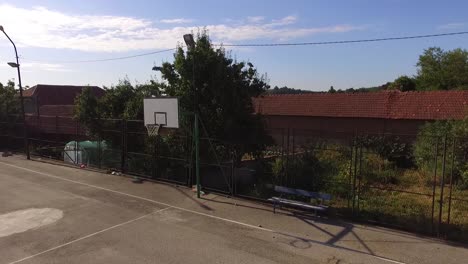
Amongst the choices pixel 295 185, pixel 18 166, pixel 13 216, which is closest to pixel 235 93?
pixel 295 185

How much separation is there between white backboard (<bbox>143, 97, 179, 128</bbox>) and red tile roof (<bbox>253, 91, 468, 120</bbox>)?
36.3 ft

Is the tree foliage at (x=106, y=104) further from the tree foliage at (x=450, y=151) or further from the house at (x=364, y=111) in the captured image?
the tree foliage at (x=450, y=151)

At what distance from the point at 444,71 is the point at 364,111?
29.1 m

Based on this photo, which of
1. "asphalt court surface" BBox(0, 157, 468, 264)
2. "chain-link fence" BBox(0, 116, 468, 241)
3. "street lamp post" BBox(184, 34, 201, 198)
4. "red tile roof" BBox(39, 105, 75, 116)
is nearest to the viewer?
"asphalt court surface" BBox(0, 157, 468, 264)

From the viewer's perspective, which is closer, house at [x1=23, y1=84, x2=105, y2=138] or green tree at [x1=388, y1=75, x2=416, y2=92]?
house at [x1=23, y1=84, x2=105, y2=138]

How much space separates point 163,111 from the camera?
14031mm

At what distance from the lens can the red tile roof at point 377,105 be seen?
92.6 ft

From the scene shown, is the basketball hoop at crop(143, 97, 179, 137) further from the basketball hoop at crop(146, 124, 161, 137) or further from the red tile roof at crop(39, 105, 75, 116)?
the red tile roof at crop(39, 105, 75, 116)

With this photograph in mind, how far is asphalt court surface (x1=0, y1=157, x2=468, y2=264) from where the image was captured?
27.8ft

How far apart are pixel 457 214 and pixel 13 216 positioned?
12.9 meters

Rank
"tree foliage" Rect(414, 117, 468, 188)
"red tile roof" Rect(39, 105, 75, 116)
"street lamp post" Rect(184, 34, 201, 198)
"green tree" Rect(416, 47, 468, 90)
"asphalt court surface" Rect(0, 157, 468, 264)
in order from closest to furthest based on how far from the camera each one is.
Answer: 1. "asphalt court surface" Rect(0, 157, 468, 264)
2. "street lamp post" Rect(184, 34, 201, 198)
3. "tree foliage" Rect(414, 117, 468, 188)
4. "red tile roof" Rect(39, 105, 75, 116)
5. "green tree" Rect(416, 47, 468, 90)

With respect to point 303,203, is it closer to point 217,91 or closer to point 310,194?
point 310,194

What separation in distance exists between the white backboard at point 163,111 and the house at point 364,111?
11.4 m

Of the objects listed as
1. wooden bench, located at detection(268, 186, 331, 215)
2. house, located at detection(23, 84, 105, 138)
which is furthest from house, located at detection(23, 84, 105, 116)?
wooden bench, located at detection(268, 186, 331, 215)
